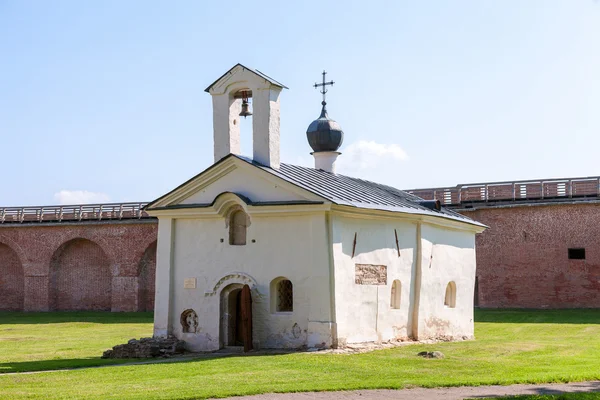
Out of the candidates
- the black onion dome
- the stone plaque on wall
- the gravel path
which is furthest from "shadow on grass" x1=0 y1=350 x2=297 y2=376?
the black onion dome

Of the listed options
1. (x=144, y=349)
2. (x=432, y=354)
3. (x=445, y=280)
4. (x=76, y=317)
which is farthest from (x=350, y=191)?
(x=76, y=317)

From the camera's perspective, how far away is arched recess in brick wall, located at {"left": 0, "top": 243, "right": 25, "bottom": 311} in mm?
36500

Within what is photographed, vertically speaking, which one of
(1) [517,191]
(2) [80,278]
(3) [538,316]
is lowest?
(3) [538,316]

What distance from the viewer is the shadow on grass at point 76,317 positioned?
1167 inches

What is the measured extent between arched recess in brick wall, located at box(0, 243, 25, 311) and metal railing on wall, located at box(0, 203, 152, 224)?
154cm

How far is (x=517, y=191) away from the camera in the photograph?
98.6 feet

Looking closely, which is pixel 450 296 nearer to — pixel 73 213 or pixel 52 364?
pixel 52 364

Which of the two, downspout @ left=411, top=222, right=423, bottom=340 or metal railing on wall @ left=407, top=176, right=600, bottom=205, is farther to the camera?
metal railing on wall @ left=407, top=176, right=600, bottom=205

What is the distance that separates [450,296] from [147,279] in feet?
56.4

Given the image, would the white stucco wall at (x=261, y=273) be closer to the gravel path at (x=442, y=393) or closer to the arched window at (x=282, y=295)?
the arched window at (x=282, y=295)

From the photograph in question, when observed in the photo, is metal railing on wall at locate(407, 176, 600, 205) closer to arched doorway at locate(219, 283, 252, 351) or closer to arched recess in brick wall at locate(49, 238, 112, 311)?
arched recess in brick wall at locate(49, 238, 112, 311)

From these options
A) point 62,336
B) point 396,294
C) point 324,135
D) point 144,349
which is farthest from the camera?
point 62,336

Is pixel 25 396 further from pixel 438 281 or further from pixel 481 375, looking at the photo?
pixel 438 281

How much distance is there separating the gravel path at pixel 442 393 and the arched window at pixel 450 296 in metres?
8.85
